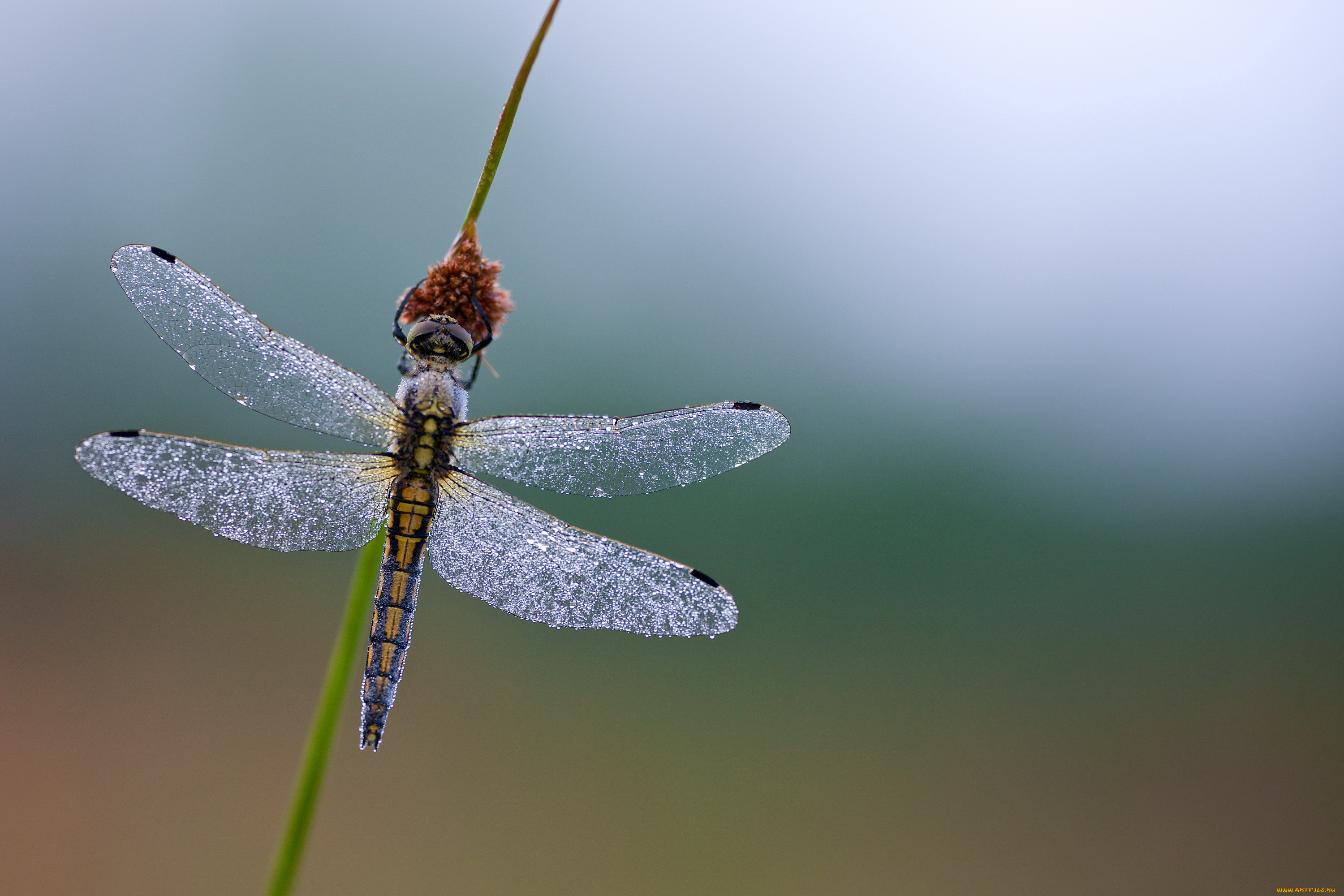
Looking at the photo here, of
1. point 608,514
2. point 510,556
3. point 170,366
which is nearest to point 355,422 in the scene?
point 510,556

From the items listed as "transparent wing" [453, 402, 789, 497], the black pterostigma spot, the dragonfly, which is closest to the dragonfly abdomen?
the dragonfly

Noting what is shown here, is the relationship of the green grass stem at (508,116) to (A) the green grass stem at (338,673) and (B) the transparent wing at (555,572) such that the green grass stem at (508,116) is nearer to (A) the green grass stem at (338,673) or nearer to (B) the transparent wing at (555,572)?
(A) the green grass stem at (338,673)

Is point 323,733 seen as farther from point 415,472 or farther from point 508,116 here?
point 508,116

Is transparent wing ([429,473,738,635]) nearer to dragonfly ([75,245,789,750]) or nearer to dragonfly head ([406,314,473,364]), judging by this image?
dragonfly ([75,245,789,750])

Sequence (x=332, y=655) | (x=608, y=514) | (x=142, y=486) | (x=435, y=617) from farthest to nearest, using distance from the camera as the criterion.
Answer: (x=608, y=514) → (x=435, y=617) → (x=142, y=486) → (x=332, y=655)

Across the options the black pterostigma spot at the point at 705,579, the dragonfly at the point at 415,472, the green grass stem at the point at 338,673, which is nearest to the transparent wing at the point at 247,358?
the dragonfly at the point at 415,472

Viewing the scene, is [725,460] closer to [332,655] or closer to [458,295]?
[458,295]
